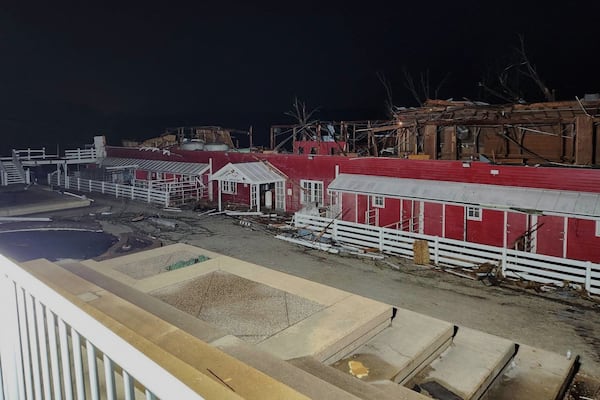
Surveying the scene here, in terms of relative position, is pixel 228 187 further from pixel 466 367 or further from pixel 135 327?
pixel 135 327

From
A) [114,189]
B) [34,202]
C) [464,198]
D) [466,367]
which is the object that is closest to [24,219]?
[34,202]

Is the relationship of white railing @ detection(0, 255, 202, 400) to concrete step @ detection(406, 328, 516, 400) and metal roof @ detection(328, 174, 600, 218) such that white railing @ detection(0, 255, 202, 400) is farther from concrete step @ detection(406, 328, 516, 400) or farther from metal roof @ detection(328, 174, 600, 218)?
metal roof @ detection(328, 174, 600, 218)

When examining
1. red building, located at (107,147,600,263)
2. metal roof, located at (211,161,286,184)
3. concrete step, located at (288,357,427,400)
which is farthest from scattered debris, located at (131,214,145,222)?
concrete step, located at (288,357,427,400)

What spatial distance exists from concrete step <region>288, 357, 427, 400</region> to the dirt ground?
5450mm

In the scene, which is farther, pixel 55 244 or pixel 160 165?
pixel 160 165

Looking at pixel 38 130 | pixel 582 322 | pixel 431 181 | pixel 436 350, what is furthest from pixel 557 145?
pixel 38 130

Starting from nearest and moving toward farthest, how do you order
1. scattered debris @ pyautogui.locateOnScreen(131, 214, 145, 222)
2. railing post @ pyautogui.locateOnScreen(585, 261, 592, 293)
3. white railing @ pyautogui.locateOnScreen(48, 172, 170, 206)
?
railing post @ pyautogui.locateOnScreen(585, 261, 592, 293) < scattered debris @ pyautogui.locateOnScreen(131, 214, 145, 222) < white railing @ pyautogui.locateOnScreen(48, 172, 170, 206)

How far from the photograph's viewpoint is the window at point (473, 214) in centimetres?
1788

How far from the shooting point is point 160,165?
34219mm

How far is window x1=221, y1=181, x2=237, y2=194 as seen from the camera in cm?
2884

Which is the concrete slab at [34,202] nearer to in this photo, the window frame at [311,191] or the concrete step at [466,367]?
the window frame at [311,191]

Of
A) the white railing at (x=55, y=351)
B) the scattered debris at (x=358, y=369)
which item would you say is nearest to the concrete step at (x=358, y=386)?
the scattered debris at (x=358, y=369)

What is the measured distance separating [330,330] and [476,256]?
1204 cm

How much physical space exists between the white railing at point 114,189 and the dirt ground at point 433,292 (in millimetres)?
7107
